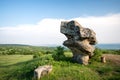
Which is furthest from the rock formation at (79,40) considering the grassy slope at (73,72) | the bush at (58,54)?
the bush at (58,54)

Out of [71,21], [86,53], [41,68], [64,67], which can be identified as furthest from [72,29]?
[41,68]

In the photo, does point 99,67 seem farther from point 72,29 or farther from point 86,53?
point 72,29

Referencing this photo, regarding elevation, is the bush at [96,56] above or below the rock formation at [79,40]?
below

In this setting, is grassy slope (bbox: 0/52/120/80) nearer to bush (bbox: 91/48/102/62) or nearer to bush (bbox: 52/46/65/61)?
bush (bbox: 91/48/102/62)

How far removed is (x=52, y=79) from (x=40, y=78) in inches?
65.5

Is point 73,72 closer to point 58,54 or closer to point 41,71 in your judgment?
point 41,71

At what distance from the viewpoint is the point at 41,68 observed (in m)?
28.1

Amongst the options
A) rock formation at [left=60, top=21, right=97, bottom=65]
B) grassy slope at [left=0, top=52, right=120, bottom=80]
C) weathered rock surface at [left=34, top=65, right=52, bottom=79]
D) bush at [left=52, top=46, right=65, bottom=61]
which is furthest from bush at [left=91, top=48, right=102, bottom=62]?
weathered rock surface at [left=34, top=65, right=52, bottom=79]

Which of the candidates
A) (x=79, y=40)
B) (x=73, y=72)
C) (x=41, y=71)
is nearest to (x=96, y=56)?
(x=79, y=40)

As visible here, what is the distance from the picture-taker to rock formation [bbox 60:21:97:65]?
1238 inches

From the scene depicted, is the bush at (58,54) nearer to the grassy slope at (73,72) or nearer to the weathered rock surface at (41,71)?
the grassy slope at (73,72)

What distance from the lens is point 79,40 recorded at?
105 feet

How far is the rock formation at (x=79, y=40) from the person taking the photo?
31438 mm

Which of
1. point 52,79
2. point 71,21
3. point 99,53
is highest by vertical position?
point 71,21
